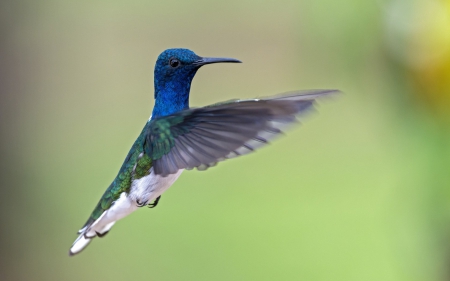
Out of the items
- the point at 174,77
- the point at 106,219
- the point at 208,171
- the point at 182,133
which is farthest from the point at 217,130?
the point at 208,171

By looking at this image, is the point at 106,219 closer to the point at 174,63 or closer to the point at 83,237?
the point at 83,237

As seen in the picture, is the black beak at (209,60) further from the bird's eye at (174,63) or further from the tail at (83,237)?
the tail at (83,237)

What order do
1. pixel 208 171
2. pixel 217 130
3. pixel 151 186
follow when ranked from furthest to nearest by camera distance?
pixel 208 171 → pixel 151 186 → pixel 217 130

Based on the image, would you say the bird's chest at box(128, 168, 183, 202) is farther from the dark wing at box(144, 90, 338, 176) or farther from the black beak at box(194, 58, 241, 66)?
the black beak at box(194, 58, 241, 66)

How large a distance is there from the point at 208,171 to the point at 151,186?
2.26 meters

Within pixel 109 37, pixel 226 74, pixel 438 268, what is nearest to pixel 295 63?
pixel 226 74

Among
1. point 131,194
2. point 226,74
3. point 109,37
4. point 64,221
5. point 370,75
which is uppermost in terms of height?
point 109,37

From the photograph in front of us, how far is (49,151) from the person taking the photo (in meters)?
3.38

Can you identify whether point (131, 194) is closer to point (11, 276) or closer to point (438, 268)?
point (438, 268)

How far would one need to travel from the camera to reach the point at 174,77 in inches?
35.0

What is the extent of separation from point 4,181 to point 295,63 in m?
1.76

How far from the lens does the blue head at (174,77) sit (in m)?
0.87

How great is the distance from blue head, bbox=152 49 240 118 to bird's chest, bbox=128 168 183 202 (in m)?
0.11

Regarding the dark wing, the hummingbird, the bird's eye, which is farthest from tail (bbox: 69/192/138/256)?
the bird's eye
